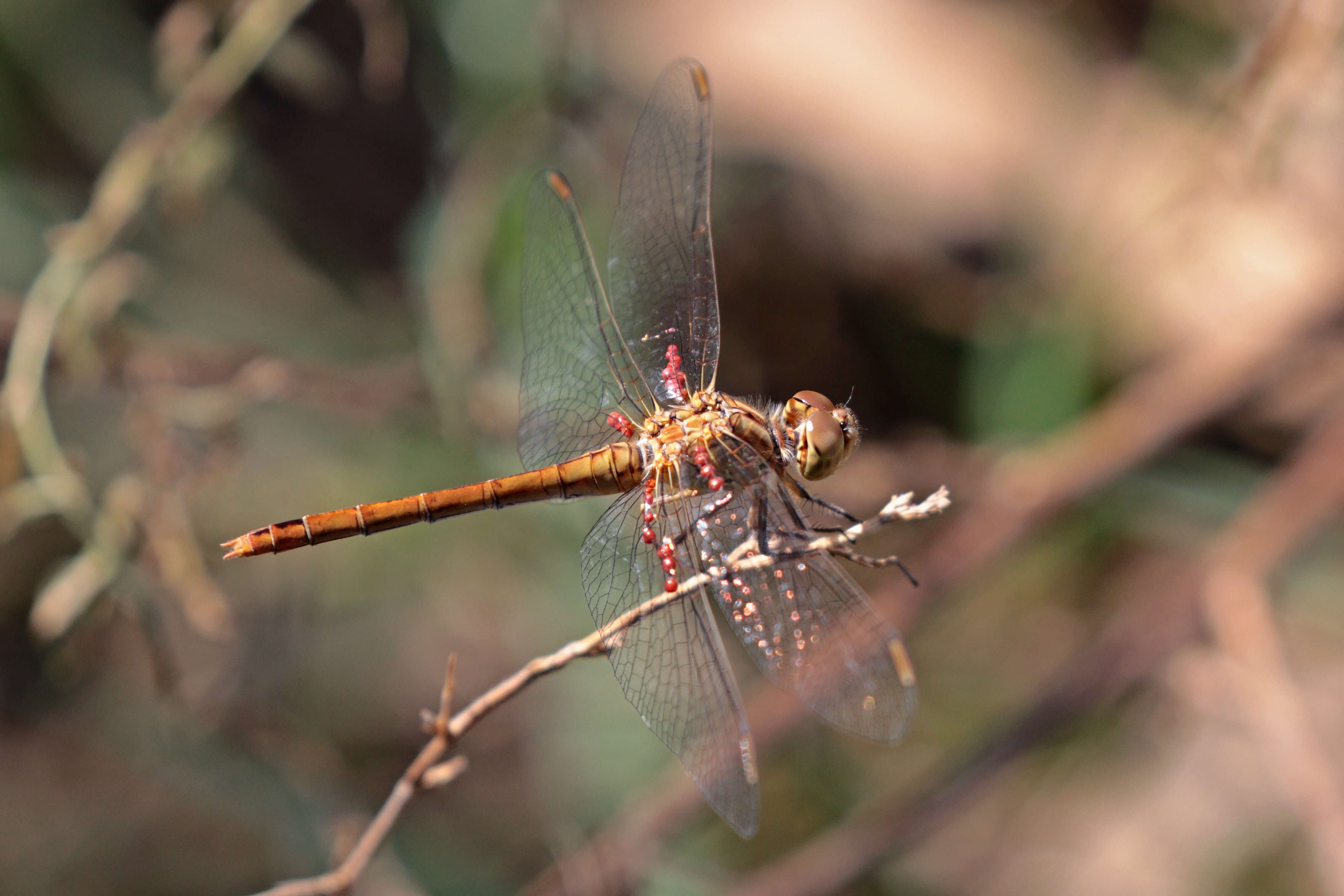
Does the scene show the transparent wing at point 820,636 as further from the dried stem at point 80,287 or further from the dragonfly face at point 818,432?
the dried stem at point 80,287

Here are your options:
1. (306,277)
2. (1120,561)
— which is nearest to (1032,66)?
(1120,561)

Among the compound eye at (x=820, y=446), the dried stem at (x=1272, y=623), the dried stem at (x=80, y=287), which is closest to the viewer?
A: the compound eye at (x=820, y=446)

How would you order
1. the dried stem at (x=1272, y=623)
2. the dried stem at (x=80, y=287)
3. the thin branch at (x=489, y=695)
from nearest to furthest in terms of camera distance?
the thin branch at (x=489, y=695), the dried stem at (x=80, y=287), the dried stem at (x=1272, y=623)

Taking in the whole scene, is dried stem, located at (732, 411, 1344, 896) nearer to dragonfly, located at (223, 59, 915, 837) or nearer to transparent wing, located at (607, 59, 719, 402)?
dragonfly, located at (223, 59, 915, 837)

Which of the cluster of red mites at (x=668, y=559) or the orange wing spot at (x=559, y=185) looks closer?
the cluster of red mites at (x=668, y=559)

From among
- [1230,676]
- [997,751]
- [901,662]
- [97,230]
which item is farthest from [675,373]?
[1230,676]

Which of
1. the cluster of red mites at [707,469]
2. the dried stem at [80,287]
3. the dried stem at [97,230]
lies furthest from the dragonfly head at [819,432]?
the dried stem at [97,230]

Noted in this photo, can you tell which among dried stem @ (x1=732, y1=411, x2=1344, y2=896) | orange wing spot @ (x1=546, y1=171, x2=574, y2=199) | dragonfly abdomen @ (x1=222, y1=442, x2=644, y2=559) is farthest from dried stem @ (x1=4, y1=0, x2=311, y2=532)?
dried stem @ (x1=732, y1=411, x2=1344, y2=896)

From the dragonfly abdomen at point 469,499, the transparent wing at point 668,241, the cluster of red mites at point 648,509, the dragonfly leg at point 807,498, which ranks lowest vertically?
the dragonfly leg at point 807,498
